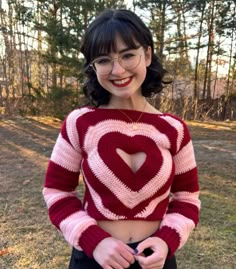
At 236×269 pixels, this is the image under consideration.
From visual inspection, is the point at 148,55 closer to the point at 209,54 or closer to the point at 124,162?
the point at 124,162

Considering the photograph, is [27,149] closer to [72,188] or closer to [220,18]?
[72,188]

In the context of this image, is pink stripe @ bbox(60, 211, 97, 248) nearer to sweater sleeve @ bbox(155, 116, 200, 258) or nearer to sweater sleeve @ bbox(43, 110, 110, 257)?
A: sweater sleeve @ bbox(43, 110, 110, 257)

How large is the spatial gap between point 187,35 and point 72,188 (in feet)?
29.3

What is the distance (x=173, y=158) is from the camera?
1042 mm

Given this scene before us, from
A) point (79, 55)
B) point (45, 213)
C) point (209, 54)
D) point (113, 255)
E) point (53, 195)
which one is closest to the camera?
point (113, 255)

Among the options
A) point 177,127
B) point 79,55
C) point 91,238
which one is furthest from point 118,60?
point 79,55

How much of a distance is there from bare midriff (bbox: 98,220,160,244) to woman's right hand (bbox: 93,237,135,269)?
0.05m

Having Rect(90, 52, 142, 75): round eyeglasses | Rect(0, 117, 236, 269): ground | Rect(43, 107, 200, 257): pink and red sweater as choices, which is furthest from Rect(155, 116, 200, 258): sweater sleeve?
Rect(0, 117, 236, 269): ground

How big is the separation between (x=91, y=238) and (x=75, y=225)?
55 millimetres

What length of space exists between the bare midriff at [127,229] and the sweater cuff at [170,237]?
0.13ft

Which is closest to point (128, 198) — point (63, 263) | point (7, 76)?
point (63, 263)

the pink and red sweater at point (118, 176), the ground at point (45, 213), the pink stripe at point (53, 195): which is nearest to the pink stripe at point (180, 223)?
the pink and red sweater at point (118, 176)

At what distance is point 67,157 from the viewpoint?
101 cm

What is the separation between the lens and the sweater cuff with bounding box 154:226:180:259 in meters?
0.97
